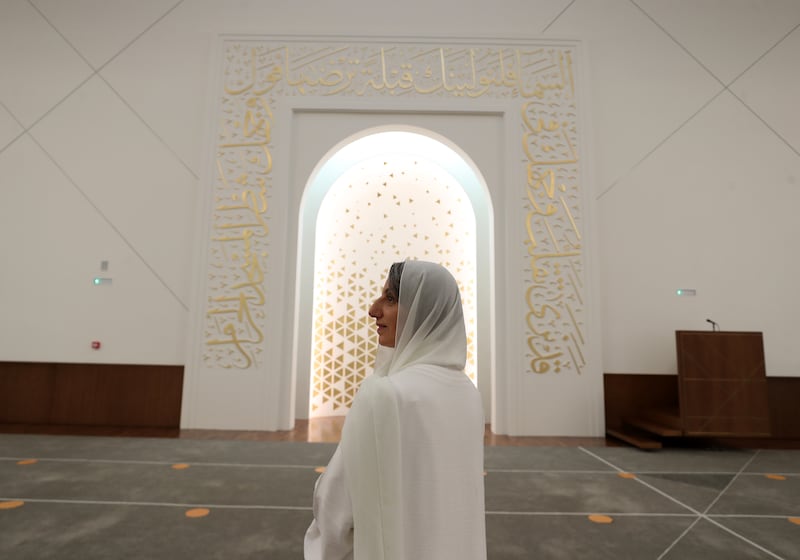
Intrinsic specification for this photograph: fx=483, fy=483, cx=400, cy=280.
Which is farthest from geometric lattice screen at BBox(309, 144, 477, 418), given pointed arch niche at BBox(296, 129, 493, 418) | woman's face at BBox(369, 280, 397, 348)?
woman's face at BBox(369, 280, 397, 348)

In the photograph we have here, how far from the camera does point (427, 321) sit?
0.96 metres

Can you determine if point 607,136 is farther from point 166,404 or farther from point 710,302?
point 166,404

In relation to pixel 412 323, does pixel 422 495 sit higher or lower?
lower

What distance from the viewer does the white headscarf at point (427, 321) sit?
0.95 metres

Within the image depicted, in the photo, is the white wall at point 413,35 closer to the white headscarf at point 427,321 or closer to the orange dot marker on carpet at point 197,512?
the orange dot marker on carpet at point 197,512

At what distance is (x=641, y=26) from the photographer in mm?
4441

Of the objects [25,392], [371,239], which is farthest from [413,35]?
[25,392]

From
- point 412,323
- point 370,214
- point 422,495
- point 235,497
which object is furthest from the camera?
point 370,214

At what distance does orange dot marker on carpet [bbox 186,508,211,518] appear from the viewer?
1936mm

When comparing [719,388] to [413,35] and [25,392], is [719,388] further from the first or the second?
[25,392]

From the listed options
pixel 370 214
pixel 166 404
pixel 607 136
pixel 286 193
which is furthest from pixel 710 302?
pixel 166 404

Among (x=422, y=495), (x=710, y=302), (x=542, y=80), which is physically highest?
(x=542, y=80)

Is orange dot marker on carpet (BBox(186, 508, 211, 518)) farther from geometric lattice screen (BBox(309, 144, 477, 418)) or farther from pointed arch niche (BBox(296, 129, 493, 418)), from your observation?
geometric lattice screen (BBox(309, 144, 477, 418))

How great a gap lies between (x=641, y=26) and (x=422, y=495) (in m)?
5.01
